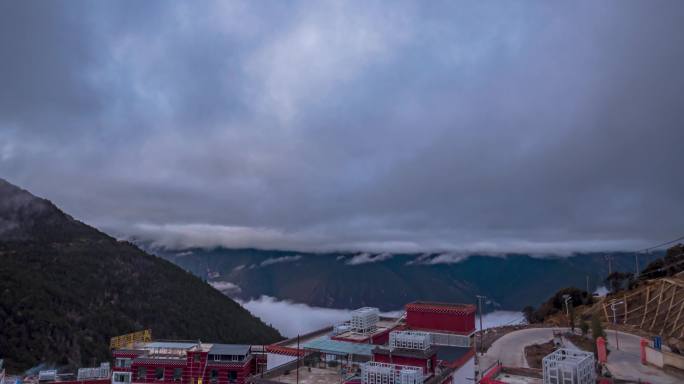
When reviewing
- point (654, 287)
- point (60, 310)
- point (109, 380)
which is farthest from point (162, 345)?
point (60, 310)

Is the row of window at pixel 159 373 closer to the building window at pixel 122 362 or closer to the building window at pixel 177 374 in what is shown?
the building window at pixel 177 374

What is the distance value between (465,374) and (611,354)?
24849 mm

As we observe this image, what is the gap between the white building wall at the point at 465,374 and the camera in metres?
50.3

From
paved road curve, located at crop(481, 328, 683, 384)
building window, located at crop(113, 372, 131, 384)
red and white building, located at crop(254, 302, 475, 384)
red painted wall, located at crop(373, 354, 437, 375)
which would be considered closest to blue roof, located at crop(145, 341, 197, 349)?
building window, located at crop(113, 372, 131, 384)

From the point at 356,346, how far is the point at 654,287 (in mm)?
83274

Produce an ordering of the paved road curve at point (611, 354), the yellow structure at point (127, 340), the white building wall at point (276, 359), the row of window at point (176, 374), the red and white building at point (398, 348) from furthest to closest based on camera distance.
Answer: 1. the yellow structure at point (127, 340)
2. the row of window at point (176, 374)
3. the white building wall at point (276, 359)
4. the paved road curve at point (611, 354)
5. the red and white building at point (398, 348)

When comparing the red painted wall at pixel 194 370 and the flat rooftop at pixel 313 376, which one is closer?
the flat rooftop at pixel 313 376

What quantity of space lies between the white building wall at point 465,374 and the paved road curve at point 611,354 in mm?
12959

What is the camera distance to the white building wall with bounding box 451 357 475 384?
50.3 m

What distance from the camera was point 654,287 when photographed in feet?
345

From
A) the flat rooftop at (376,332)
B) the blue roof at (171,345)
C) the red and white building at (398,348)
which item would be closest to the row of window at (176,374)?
the blue roof at (171,345)

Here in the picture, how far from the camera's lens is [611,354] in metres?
64.8

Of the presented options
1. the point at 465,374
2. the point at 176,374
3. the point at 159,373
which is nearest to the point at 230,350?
the point at 176,374

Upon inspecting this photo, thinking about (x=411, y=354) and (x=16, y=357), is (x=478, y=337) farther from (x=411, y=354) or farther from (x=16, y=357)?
(x=16, y=357)
